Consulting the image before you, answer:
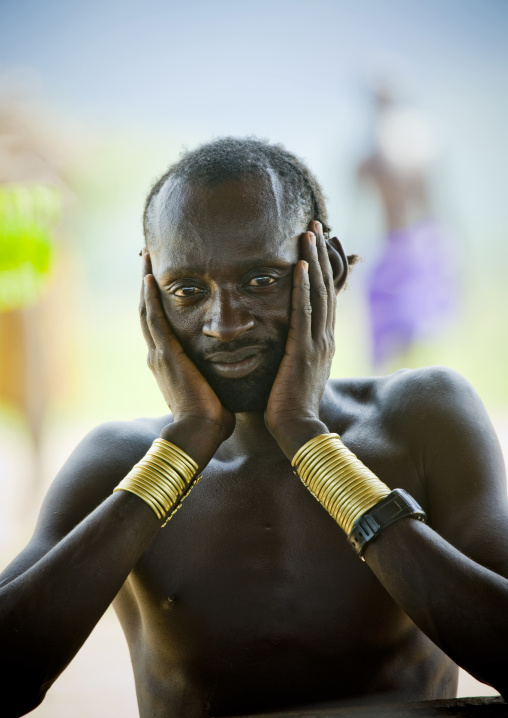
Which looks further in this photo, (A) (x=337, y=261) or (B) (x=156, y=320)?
(A) (x=337, y=261)

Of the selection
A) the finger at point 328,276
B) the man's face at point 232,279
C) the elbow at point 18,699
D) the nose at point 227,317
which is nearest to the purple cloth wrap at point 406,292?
the finger at point 328,276

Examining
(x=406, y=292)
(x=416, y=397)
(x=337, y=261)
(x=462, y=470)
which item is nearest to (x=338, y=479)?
(x=462, y=470)

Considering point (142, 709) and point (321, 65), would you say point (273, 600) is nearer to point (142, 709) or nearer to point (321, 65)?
point (142, 709)

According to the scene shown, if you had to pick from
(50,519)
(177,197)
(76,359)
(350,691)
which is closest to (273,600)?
(350,691)

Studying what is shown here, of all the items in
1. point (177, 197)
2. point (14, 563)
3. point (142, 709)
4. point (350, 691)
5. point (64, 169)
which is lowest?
point (142, 709)

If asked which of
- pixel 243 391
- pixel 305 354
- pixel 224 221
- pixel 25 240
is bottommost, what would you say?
pixel 243 391

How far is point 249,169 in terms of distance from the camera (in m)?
2.46

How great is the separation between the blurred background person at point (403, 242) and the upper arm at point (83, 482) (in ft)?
18.9

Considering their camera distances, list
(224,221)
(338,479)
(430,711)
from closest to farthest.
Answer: (430,711), (338,479), (224,221)

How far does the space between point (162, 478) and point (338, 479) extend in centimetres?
48

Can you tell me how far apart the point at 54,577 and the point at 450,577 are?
0.98 metres

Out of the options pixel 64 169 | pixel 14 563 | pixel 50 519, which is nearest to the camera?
pixel 14 563

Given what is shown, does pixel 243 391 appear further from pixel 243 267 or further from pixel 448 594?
pixel 448 594

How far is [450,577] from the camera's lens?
1.89 m
